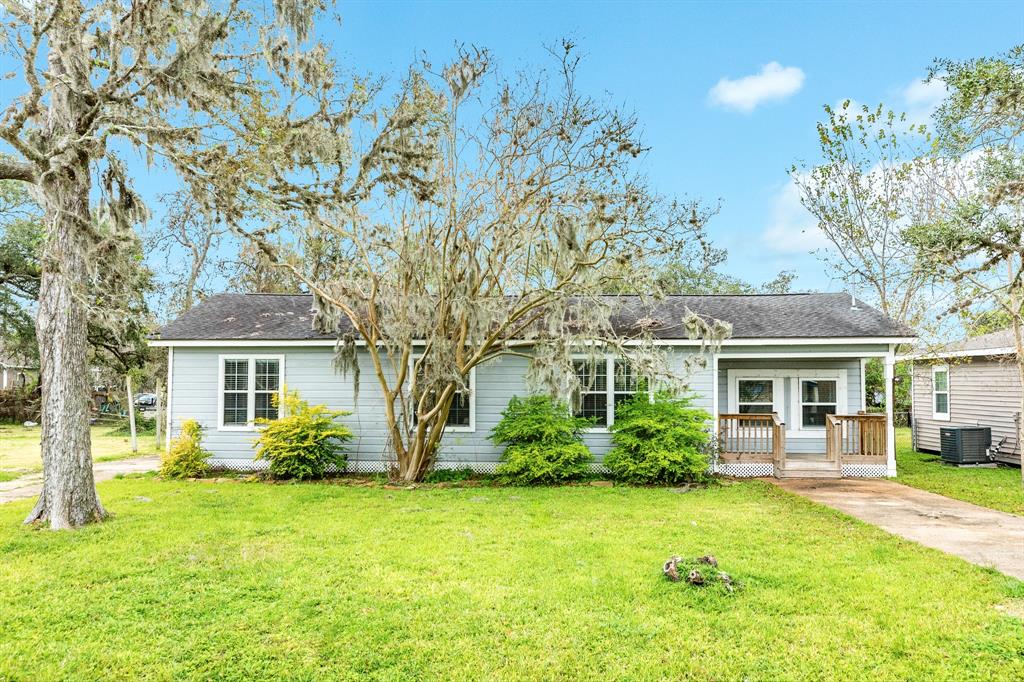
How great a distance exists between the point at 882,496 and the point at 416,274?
8.14 meters

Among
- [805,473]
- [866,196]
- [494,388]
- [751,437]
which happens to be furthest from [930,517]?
[866,196]

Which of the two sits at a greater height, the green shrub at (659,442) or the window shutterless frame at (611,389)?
the window shutterless frame at (611,389)

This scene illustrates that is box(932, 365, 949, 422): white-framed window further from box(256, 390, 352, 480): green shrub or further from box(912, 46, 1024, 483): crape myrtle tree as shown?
box(256, 390, 352, 480): green shrub

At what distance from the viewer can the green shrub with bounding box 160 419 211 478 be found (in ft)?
37.2

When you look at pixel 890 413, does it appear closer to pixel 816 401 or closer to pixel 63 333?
pixel 816 401

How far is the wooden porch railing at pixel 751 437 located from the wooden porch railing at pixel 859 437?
994 millimetres

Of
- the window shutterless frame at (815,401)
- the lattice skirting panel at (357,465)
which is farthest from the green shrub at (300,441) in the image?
the window shutterless frame at (815,401)

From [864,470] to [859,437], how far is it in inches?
24.8

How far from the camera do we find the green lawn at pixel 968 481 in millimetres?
9484

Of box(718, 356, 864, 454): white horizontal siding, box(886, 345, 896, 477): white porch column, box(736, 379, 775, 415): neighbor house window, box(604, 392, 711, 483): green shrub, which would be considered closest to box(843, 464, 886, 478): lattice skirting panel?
box(886, 345, 896, 477): white porch column

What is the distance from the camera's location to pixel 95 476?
39.4ft

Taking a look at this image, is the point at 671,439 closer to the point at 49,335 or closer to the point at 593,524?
the point at 593,524

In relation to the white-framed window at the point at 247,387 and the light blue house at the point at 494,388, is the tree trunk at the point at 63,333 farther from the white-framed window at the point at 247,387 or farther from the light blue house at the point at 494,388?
the white-framed window at the point at 247,387

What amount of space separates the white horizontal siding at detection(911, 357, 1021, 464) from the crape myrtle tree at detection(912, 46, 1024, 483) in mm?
4223
